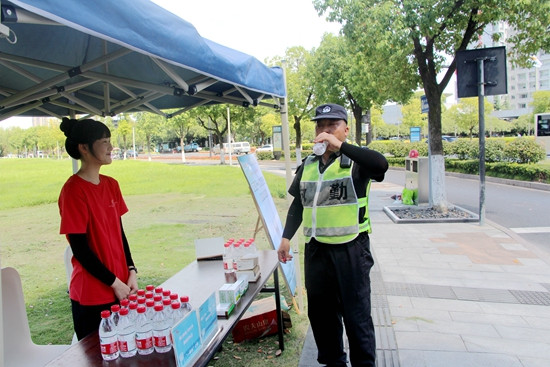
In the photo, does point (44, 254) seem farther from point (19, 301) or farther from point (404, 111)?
point (404, 111)

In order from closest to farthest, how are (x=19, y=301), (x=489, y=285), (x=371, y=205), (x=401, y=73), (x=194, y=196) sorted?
(x=19, y=301), (x=489, y=285), (x=401, y=73), (x=371, y=205), (x=194, y=196)

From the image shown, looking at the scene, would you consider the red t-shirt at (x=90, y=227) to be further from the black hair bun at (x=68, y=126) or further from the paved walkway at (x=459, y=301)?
the paved walkway at (x=459, y=301)

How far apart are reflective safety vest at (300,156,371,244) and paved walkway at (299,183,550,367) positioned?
1.26 meters

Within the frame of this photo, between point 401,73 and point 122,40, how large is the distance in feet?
34.9

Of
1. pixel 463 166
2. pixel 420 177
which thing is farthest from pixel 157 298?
pixel 463 166

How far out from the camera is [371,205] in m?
12.3

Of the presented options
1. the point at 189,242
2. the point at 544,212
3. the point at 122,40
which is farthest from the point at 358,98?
the point at 122,40

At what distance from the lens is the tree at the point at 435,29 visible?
29.4 feet

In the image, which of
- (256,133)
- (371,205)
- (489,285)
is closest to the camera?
(489,285)

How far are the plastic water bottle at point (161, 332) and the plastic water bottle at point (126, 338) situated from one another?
0.31ft

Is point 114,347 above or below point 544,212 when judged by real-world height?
above

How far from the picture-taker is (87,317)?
2469mm

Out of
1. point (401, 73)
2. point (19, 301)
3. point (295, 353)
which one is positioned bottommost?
point (295, 353)

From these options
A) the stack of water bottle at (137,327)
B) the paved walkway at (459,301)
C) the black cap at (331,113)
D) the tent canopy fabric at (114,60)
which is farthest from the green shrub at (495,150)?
the stack of water bottle at (137,327)
